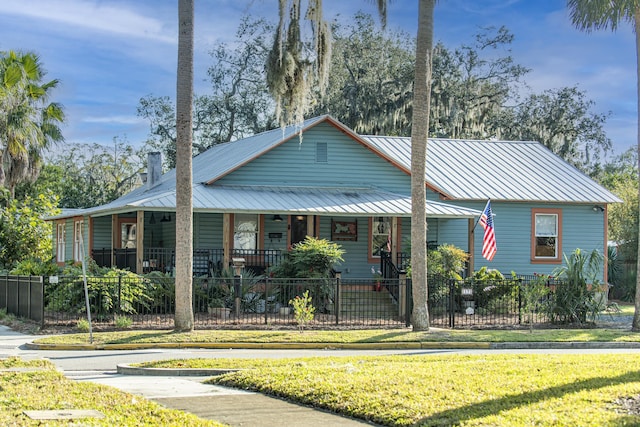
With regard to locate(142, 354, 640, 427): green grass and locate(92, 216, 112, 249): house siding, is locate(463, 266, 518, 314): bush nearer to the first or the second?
locate(142, 354, 640, 427): green grass

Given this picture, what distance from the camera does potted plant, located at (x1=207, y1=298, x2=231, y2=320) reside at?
24266mm

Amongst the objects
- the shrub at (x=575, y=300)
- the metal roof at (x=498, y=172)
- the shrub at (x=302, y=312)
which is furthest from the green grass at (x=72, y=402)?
the metal roof at (x=498, y=172)

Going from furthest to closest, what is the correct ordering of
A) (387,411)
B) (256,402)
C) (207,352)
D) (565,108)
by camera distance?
(565,108) → (207,352) → (256,402) → (387,411)

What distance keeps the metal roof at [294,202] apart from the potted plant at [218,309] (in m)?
3.24

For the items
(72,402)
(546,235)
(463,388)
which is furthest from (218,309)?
(546,235)

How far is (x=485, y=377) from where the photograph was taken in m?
11.5

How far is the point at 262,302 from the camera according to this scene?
25.8m

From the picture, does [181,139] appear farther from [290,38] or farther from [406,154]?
[406,154]

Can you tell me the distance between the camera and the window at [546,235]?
34.4 metres

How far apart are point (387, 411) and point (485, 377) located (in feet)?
7.08

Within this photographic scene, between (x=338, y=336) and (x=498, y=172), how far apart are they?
1730cm

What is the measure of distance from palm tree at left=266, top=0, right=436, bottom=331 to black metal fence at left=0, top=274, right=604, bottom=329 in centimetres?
199

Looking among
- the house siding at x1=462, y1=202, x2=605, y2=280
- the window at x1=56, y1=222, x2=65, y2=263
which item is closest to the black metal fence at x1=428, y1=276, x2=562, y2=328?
the house siding at x1=462, y1=202, x2=605, y2=280

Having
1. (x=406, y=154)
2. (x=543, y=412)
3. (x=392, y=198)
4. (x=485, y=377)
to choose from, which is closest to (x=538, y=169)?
(x=406, y=154)
